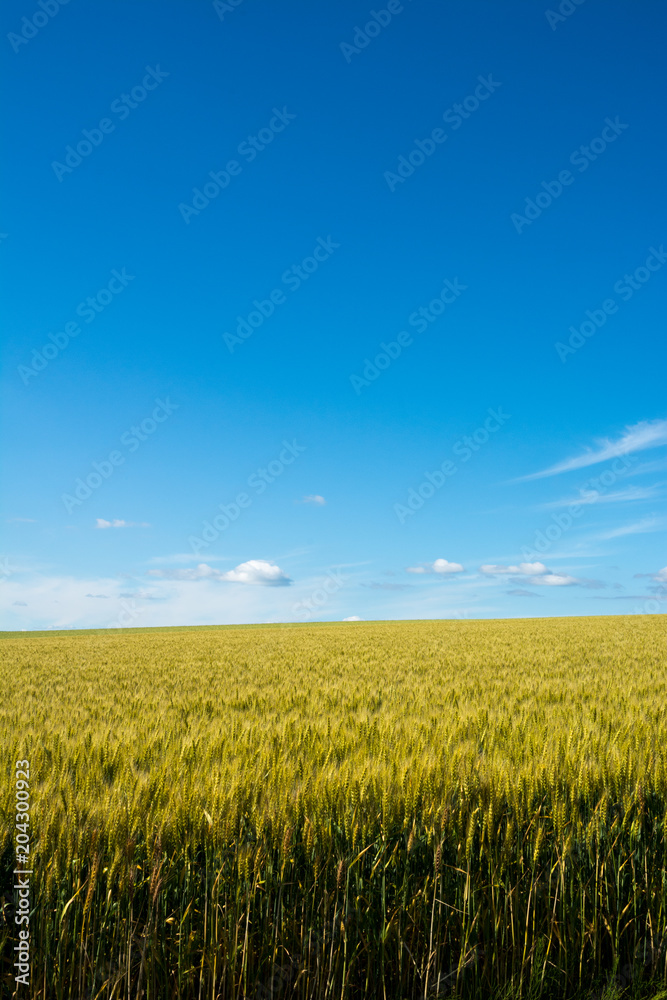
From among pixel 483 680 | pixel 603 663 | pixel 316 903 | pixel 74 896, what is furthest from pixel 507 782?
pixel 603 663

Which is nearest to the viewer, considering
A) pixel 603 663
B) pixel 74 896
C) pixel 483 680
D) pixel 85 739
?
pixel 74 896

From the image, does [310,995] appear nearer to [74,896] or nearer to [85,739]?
[74,896]

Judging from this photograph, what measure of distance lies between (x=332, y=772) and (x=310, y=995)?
84 centimetres

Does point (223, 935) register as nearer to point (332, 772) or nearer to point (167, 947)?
point (167, 947)

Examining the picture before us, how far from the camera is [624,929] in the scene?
256 cm

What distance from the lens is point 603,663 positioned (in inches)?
400

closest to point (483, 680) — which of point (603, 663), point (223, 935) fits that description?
point (603, 663)

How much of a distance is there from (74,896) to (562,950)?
2.01 m

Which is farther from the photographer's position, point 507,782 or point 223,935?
point 507,782

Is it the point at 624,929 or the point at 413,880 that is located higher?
the point at 413,880

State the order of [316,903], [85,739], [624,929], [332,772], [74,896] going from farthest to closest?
1. [85,739]
2. [332,772]
3. [624,929]
4. [316,903]
5. [74,896]

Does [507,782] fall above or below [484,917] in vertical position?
above

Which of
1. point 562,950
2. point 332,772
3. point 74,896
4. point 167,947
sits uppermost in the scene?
point 332,772

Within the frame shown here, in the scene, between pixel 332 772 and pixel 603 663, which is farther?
pixel 603 663
